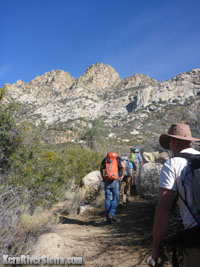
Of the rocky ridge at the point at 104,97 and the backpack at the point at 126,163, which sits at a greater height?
the rocky ridge at the point at 104,97

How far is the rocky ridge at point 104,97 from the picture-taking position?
42825mm

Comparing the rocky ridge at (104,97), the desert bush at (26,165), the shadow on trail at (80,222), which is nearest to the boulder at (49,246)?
the desert bush at (26,165)

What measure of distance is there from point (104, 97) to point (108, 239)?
224ft

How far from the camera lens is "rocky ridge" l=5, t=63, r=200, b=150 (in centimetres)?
4283

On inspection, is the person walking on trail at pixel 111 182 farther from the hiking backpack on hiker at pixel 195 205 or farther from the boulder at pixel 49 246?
the hiking backpack on hiker at pixel 195 205

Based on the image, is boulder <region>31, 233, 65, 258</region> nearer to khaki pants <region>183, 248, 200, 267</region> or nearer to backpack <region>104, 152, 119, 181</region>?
backpack <region>104, 152, 119, 181</region>

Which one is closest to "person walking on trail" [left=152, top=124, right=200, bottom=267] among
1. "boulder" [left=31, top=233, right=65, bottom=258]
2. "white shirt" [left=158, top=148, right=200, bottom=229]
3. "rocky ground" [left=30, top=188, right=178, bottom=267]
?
"white shirt" [left=158, top=148, right=200, bottom=229]

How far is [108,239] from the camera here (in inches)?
145

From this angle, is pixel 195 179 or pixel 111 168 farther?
pixel 111 168

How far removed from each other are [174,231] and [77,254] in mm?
1592

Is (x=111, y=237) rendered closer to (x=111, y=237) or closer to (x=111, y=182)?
(x=111, y=237)

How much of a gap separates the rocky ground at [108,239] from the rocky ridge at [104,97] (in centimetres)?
2433

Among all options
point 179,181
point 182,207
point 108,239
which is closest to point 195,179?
point 179,181

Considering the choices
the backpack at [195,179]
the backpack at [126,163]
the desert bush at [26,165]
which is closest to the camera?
the backpack at [195,179]
